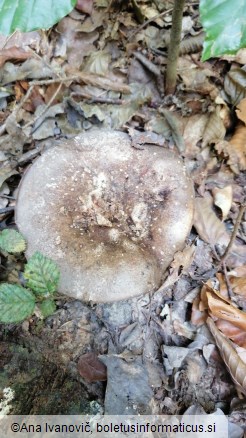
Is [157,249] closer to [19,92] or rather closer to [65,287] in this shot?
[65,287]

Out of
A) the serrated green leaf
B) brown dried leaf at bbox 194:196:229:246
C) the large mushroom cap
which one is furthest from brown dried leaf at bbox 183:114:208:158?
the serrated green leaf

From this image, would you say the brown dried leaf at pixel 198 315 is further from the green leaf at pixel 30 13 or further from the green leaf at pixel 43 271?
the green leaf at pixel 30 13

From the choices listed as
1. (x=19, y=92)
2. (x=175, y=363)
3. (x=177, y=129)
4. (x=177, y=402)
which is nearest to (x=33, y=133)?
(x=19, y=92)

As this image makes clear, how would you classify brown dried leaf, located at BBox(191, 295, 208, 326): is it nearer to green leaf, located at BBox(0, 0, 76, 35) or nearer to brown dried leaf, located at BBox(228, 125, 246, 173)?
brown dried leaf, located at BBox(228, 125, 246, 173)

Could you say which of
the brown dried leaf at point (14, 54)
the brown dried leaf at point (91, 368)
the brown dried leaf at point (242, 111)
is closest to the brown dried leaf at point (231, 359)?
the brown dried leaf at point (91, 368)

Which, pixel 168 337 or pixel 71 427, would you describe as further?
pixel 168 337

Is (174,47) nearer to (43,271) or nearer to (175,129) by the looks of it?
(175,129)
